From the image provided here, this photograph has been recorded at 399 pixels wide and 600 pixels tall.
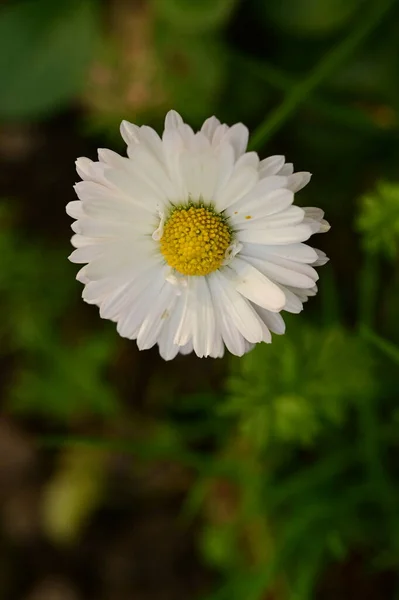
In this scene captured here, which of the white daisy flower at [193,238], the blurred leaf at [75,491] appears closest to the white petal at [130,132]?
the white daisy flower at [193,238]

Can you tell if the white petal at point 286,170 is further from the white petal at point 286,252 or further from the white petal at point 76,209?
the white petal at point 76,209

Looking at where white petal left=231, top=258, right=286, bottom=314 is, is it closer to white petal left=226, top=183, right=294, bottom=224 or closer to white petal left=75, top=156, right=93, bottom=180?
white petal left=226, top=183, right=294, bottom=224

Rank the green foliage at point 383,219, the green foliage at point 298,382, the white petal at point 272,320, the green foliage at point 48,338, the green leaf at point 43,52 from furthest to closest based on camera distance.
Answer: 1. the green leaf at point 43,52
2. the green foliage at point 48,338
3. the green foliage at point 298,382
4. the green foliage at point 383,219
5. the white petal at point 272,320

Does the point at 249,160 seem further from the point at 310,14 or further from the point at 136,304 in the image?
the point at 310,14

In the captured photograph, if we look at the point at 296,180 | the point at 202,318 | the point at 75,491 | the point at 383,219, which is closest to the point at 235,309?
the point at 202,318

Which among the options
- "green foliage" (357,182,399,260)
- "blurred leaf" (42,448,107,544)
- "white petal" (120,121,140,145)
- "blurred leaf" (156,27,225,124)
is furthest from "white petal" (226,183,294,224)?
"blurred leaf" (42,448,107,544)

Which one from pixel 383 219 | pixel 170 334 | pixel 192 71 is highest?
pixel 192 71
